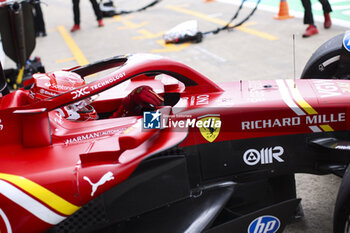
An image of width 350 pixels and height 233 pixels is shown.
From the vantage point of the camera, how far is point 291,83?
3439 millimetres

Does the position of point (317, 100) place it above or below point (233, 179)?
above

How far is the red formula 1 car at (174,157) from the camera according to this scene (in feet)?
9.23

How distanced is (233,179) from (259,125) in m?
0.40

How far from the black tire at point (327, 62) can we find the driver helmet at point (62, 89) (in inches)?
74.6

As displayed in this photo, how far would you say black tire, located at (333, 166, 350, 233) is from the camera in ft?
8.82

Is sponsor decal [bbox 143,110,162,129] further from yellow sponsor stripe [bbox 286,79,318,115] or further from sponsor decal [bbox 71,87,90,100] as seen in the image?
yellow sponsor stripe [bbox 286,79,318,115]

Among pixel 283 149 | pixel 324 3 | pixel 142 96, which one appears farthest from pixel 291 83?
pixel 324 3

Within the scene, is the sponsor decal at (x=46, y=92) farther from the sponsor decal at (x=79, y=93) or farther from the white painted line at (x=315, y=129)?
the white painted line at (x=315, y=129)

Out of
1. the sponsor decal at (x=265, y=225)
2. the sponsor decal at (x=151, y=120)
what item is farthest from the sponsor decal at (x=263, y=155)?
the sponsor decal at (x=151, y=120)

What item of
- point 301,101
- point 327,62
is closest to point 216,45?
point 327,62

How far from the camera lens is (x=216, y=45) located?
828 centimetres

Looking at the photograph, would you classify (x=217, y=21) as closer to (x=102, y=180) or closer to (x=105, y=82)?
(x=105, y=82)

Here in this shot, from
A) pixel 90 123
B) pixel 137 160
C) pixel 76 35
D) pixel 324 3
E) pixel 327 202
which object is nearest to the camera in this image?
pixel 137 160

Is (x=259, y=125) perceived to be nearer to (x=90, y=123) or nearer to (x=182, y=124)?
(x=182, y=124)
